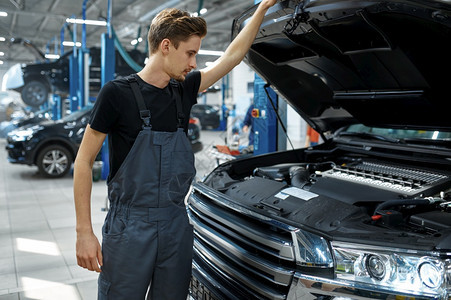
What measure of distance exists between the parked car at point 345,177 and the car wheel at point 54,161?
600cm

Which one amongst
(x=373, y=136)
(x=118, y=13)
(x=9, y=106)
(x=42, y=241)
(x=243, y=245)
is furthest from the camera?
A: (x=9, y=106)

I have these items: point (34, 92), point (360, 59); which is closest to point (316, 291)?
point (360, 59)

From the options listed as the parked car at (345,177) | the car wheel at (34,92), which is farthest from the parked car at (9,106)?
the parked car at (345,177)

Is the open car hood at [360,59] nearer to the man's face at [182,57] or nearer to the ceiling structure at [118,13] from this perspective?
the man's face at [182,57]

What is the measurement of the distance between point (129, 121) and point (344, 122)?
5.98ft

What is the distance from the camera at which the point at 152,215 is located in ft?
5.06

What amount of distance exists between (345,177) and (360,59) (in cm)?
63

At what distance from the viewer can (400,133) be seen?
2703 mm

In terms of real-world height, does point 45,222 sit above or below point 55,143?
below

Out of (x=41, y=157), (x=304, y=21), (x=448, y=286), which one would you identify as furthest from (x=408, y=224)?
(x=41, y=157)

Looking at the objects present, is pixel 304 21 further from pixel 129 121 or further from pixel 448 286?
pixel 448 286

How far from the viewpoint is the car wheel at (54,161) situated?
7.70 m

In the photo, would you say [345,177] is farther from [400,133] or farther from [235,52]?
[235,52]

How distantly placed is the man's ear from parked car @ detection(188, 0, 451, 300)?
0.63 metres
